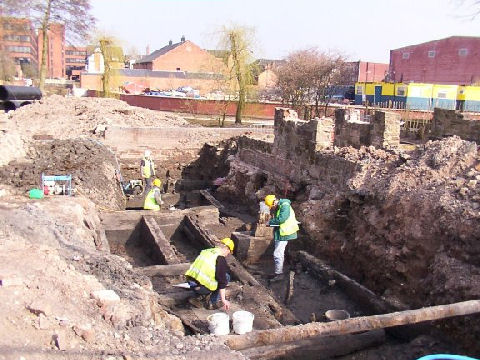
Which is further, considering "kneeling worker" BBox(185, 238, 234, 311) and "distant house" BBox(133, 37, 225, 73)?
"distant house" BBox(133, 37, 225, 73)

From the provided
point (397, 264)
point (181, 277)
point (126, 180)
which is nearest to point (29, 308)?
point (181, 277)

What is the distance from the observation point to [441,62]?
123ft

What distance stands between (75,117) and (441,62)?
2953 cm

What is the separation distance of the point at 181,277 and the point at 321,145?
197 inches

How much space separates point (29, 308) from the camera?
421 centimetres

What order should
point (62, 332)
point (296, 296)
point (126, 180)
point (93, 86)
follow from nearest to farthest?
point (62, 332) → point (296, 296) → point (126, 180) → point (93, 86)

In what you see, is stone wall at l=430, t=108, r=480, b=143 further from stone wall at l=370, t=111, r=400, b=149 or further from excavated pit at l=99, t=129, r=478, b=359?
excavated pit at l=99, t=129, r=478, b=359

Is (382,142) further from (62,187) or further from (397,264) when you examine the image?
(62,187)

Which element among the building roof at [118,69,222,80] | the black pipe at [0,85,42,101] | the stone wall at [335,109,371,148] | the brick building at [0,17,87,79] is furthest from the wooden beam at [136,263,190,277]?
the building roof at [118,69,222,80]

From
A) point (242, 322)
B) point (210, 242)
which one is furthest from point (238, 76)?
point (242, 322)

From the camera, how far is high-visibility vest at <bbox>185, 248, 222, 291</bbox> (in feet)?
20.9

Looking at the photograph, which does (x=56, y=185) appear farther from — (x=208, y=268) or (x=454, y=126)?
(x=454, y=126)

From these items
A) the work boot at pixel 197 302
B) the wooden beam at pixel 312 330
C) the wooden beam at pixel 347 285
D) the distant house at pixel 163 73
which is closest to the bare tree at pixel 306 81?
the distant house at pixel 163 73

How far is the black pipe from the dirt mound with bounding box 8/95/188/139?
5.67ft
